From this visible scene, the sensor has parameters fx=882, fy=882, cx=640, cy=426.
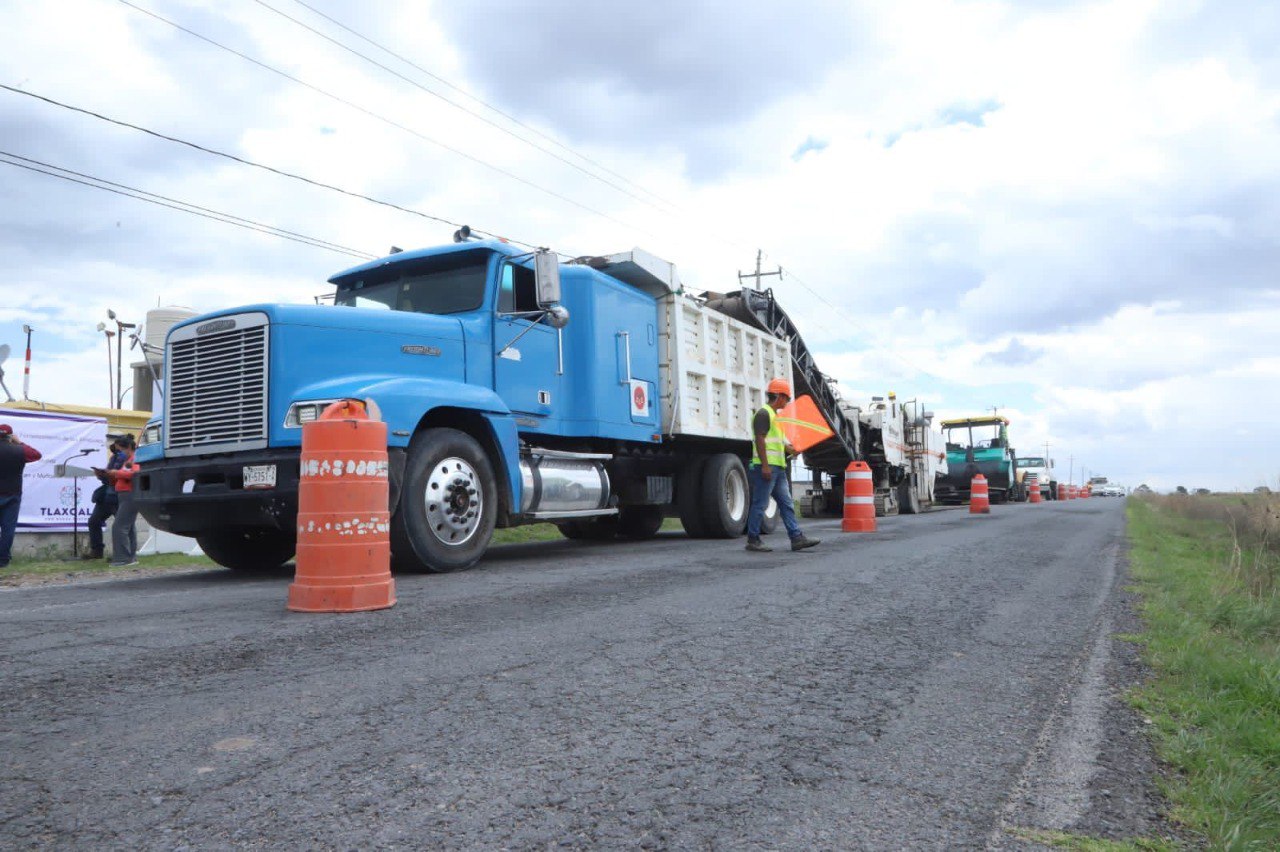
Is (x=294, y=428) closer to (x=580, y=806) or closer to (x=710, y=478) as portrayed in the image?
(x=580, y=806)

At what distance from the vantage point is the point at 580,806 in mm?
2100

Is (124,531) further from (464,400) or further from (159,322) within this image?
(159,322)

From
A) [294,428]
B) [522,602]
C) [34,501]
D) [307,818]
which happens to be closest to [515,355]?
[294,428]

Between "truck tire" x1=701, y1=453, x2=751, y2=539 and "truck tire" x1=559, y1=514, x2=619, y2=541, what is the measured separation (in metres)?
1.41

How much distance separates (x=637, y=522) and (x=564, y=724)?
9.55m

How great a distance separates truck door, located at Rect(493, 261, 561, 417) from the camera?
26.5 feet

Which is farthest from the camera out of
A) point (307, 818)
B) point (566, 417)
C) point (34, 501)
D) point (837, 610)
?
point (34, 501)

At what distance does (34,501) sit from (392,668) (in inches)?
400

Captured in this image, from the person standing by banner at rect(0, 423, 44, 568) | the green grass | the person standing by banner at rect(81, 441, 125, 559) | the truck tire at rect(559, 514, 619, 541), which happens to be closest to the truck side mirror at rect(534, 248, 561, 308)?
the green grass

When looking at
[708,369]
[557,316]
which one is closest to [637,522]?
[708,369]

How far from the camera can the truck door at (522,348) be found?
8086 millimetres

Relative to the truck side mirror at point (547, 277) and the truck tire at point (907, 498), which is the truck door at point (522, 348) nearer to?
the truck side mirror at point (547, 277)

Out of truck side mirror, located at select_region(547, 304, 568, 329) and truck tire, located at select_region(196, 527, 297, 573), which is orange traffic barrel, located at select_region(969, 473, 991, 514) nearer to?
truck side mirror, located at select_region(547, 304, 568, 329)

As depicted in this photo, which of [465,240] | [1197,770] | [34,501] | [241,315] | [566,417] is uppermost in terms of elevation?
[465,240]
